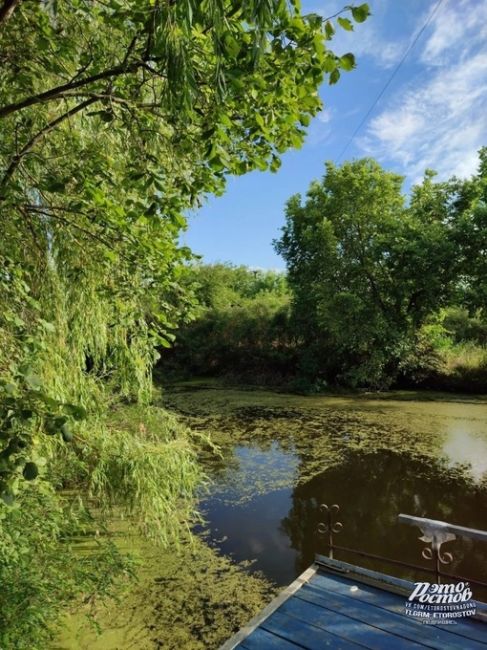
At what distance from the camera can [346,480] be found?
6117mm

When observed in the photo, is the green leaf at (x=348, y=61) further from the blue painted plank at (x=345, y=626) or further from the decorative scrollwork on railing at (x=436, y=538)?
the blue painted plank at (x=345, y=626)

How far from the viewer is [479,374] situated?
1232 centimetres

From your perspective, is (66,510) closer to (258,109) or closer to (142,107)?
(142,107)

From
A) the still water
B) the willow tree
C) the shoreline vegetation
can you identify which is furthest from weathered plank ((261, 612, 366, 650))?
the still water

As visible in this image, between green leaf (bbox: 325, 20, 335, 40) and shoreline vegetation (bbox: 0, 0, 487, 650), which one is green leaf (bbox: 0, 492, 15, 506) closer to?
shoreline vegetation (bbox: 0, 0, 487, 650)

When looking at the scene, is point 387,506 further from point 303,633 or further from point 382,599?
point 303,633

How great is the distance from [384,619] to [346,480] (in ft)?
13.6

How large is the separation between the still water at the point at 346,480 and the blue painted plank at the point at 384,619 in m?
1.57

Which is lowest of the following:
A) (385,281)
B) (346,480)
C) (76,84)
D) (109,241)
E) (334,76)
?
(346,480)

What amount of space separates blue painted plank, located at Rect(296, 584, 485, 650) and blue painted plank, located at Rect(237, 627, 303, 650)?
367mm

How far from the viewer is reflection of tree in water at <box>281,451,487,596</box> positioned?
413 centimetres

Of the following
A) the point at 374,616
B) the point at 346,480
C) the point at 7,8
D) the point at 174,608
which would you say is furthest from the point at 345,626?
the point at 346,480

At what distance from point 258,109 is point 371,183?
12735 millimetres

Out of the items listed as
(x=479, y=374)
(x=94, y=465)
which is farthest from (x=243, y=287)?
(x=94, y=465)
